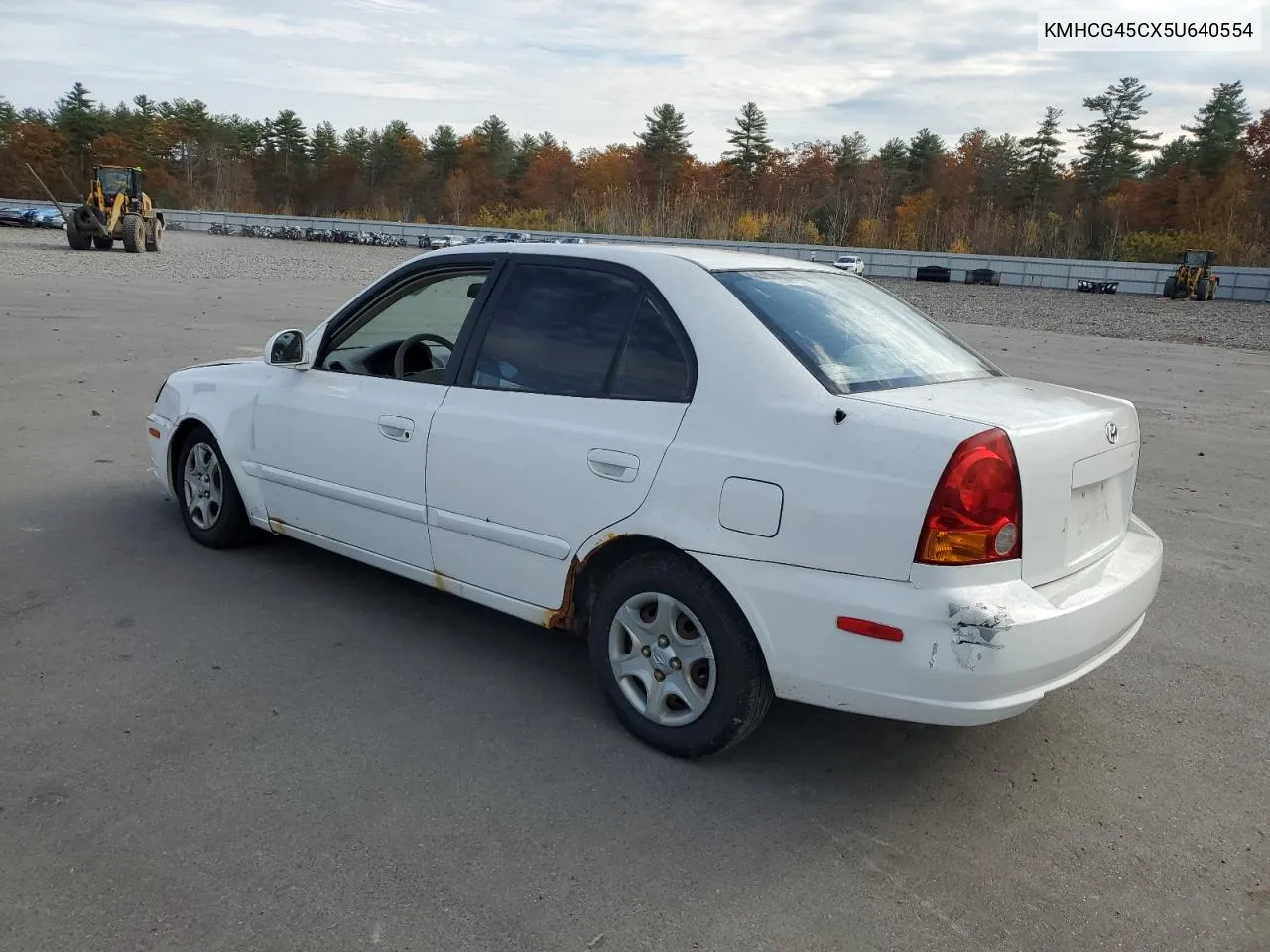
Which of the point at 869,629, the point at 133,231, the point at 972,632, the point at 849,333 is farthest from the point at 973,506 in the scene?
the point at 133,231

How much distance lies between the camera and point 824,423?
2988 mm

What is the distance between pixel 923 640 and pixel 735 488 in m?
0.69

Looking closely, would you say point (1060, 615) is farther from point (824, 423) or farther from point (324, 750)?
point (324, 750)

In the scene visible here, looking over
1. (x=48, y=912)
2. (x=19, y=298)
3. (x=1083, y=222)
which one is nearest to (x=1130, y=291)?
(x=1083, y=222)

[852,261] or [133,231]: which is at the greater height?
[852,261]

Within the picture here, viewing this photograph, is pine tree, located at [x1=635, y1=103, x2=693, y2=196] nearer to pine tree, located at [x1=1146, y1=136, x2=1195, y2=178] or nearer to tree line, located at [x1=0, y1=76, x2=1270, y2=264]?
tree line, located at [x1=0, y1=76, x2=1270, y2=264]

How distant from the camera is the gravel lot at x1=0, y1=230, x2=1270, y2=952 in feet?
8.36

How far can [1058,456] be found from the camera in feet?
9.95

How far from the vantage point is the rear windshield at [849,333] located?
330cm

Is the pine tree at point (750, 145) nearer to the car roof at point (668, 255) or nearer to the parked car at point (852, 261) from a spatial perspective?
the parked car at point (852, 261)

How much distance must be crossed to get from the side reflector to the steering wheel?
224 cm

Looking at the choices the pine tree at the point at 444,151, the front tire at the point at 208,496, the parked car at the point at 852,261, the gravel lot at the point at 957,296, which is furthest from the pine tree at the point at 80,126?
the front tire at the point at 208,496

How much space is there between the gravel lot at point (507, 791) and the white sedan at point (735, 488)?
1.19 ft

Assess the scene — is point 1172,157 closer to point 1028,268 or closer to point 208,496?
point 1028,268
